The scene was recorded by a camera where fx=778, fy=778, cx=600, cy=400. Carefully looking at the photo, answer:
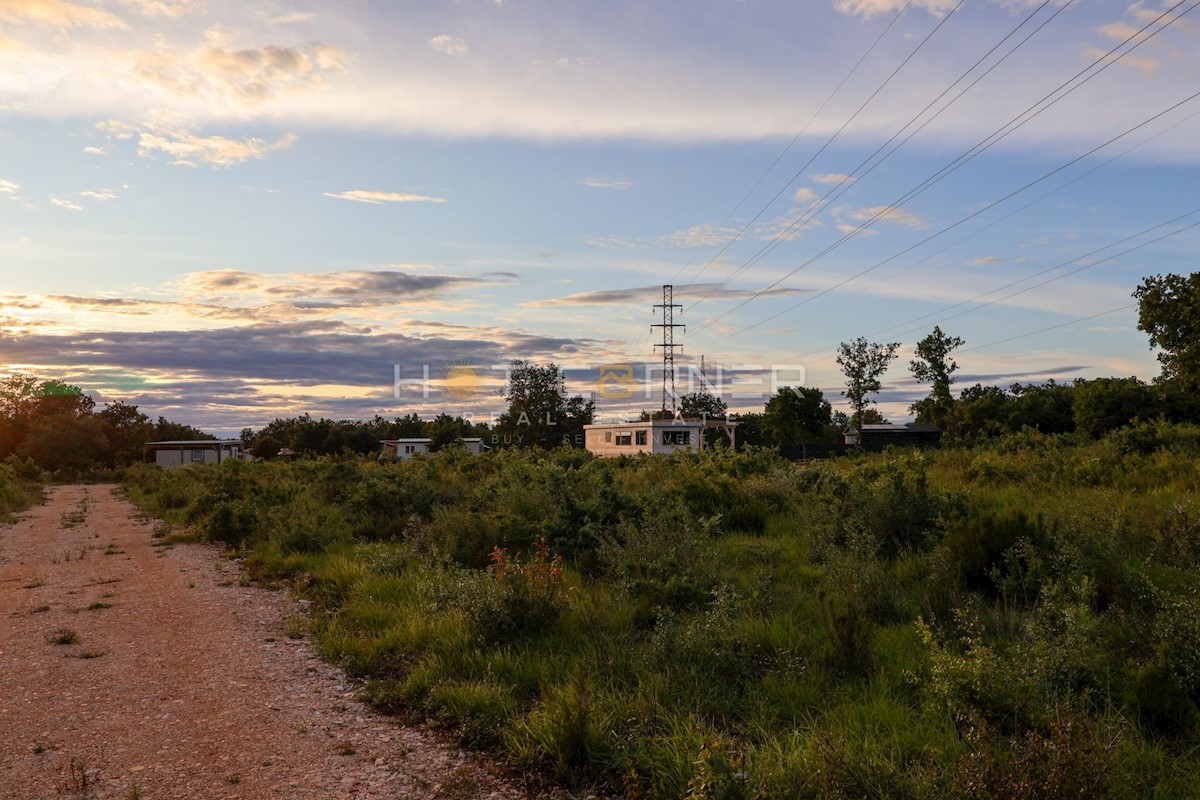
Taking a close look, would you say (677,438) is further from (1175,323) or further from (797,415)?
(1175,323)

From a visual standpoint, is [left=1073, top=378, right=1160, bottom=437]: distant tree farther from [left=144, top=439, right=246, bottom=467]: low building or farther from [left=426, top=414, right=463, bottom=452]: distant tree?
[left=144, top=439, right=246, bottom=467]: low building

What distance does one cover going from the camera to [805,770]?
4.16 meters

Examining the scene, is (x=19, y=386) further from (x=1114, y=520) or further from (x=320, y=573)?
(x=1114, y=520)

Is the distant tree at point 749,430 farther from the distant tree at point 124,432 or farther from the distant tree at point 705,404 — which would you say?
the distant tree at point 124,432

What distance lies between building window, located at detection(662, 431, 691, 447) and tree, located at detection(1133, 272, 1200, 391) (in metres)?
28.9

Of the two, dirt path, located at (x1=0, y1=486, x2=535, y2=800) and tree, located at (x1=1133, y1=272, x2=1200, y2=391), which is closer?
dirt path, located at (x1=0, y1=486, x2=535, y2=800)

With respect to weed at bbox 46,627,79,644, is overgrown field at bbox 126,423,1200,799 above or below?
above

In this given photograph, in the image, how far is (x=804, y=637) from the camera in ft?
21.3

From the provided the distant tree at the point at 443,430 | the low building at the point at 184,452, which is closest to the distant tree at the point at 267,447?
the low building at the point at 184,452

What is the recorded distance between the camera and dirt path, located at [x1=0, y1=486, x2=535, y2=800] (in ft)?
15.5

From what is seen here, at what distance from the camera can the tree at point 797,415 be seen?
63.8 m

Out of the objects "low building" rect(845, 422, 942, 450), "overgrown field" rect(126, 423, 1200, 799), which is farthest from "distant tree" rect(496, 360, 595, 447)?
"overgrown field" rect(126, 423, 1200, 799)

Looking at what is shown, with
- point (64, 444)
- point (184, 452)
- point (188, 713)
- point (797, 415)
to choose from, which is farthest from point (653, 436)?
point (184, 452)

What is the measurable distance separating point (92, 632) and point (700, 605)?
6.75 metres
